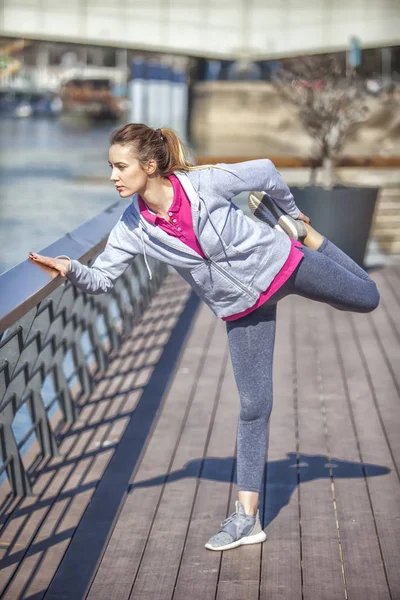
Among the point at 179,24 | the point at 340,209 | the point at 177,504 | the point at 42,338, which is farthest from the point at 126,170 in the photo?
the point at 179,24

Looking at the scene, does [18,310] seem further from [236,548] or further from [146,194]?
[236,548]

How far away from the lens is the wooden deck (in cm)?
351

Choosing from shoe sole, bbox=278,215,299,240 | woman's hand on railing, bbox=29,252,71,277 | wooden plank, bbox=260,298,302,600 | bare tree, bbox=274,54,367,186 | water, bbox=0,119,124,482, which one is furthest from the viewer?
water, bbox=0,119,124,482

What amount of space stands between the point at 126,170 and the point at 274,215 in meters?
0.70

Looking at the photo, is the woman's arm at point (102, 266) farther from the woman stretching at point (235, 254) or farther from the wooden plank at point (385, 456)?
the wooden plank at point (385, 456)

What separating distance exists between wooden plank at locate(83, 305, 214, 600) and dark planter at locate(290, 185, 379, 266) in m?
2.91

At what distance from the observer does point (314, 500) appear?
4219mm

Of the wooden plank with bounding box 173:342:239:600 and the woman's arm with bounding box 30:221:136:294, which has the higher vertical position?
the woman's arm with bounding box 30:221:136:294

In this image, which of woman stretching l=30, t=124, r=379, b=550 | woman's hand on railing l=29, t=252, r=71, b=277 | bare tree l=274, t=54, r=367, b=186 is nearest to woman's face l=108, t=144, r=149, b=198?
woman stretching l=30, t=124, r=379, b=550

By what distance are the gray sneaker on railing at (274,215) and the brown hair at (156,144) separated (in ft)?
1.37

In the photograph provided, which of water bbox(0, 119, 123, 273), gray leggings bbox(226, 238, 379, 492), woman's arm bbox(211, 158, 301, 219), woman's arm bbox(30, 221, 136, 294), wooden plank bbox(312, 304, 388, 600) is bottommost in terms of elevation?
water bbox(0, 119, 123, 273)

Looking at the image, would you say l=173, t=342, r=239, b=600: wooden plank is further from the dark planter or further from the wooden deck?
the dark planter

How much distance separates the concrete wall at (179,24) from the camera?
98.3ft

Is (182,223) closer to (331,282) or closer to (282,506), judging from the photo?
(331,282)
